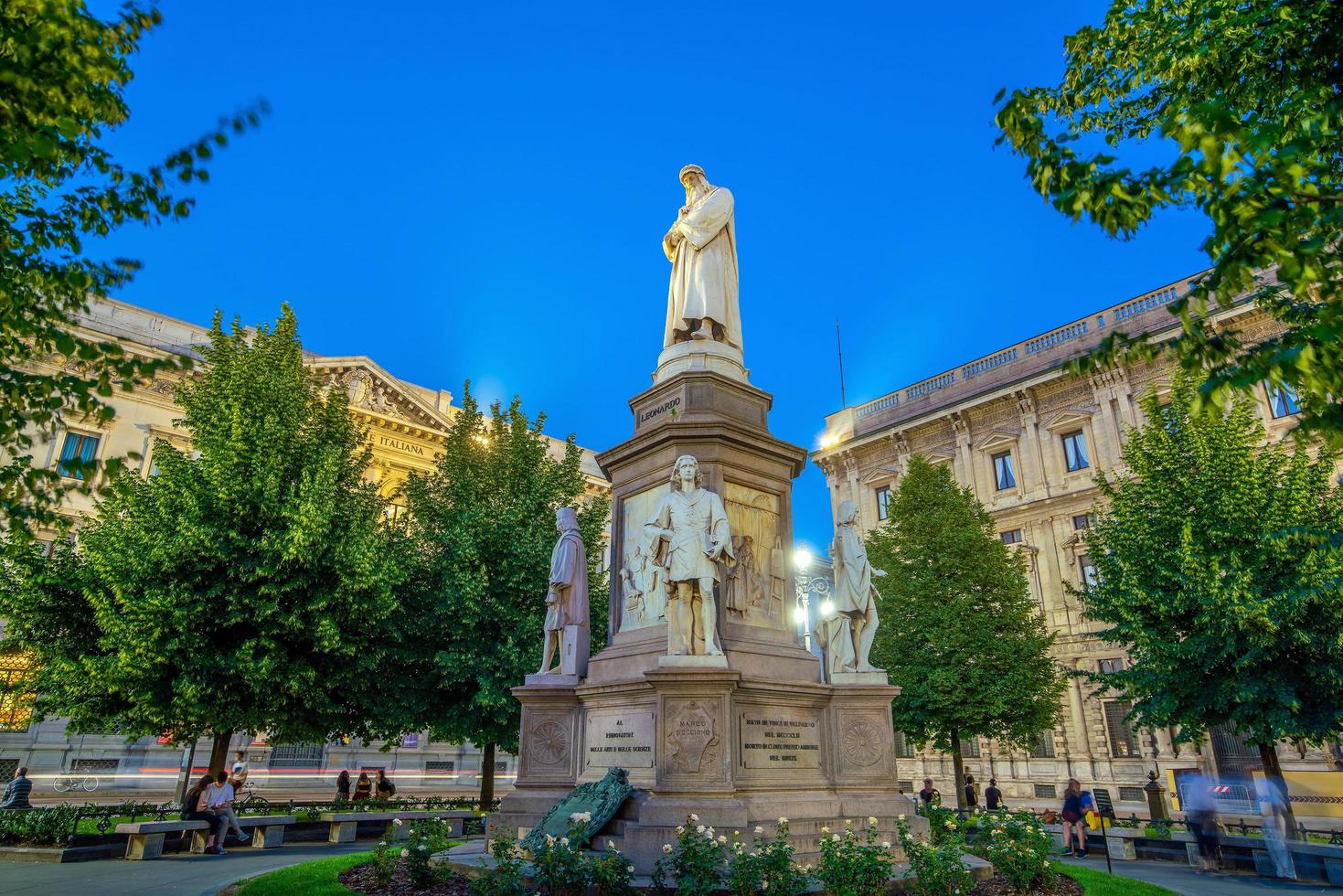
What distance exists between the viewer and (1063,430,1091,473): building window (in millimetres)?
34219

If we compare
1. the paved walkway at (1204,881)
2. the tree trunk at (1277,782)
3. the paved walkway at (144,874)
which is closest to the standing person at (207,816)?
the paved walkway at (144,874)

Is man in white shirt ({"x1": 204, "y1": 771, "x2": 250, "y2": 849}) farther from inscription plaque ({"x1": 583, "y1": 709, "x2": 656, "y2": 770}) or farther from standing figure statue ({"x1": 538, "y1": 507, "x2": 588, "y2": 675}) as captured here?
inscription plaque ({"x1": 583, "y1": 709, "x2": 656, "y2": 770})

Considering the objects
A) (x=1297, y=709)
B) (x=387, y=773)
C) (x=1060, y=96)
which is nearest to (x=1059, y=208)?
(x=1060, y=96)

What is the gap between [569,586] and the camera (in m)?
11.6

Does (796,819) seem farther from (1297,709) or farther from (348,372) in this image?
(348,372)

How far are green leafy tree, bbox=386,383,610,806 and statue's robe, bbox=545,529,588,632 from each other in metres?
8.44

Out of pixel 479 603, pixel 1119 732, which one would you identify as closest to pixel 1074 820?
pixel 479 603

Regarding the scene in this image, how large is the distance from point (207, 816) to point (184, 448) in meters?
27.6

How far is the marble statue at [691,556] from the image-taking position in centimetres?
928

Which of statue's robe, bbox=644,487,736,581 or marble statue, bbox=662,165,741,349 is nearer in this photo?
statue's robe, bbox=644,487,736,581

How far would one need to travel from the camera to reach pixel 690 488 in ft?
→ 32.6

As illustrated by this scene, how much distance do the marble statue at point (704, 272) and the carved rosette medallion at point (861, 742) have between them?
611 cm

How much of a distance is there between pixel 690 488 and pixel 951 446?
1263 inches

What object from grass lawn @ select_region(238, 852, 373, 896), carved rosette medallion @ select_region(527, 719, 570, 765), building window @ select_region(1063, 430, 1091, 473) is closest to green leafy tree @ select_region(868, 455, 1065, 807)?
building window @ select_region(1063, 430, 1091, 473)
